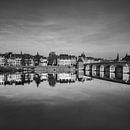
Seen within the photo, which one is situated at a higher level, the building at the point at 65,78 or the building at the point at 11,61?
the building at the point at 11,61

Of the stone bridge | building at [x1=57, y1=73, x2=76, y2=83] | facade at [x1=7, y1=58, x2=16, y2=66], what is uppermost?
A: facade at [x1=7, y1=58, x2=16, y2=66]

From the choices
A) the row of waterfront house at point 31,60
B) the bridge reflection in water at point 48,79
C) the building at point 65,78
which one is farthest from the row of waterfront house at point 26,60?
the bridge reflection in water at point 48,79

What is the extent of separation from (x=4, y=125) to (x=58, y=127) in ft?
13.9

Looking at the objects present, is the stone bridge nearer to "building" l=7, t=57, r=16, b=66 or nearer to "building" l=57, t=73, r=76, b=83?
"building" l=57, t=73, r=76, b=83

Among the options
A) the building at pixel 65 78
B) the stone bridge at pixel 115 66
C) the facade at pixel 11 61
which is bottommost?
the building at pixel 65 78

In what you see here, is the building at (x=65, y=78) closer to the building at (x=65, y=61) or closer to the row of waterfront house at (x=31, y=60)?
the row of waterfront house at (x=31, y=60)

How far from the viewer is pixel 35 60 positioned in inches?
5910

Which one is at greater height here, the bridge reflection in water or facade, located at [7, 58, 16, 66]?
facade, located at [7, 58, 16, 66]

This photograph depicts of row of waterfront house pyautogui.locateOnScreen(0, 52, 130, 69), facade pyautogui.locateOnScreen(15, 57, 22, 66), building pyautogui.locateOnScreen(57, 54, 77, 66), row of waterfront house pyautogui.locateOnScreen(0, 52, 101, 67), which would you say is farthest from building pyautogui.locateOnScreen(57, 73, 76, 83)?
facade pyautogui.locateOnScreen(15, 57, 22, 66)

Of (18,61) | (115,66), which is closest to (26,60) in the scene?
(18,61)

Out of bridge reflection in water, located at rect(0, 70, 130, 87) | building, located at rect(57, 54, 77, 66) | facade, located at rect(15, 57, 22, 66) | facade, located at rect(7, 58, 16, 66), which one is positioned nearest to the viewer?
bridge reflection in water, located at rect(0, 70, 130, 87)

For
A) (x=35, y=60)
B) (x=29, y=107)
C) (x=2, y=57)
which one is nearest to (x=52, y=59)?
(x=35, y=60)

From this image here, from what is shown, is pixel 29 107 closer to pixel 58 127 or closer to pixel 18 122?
pixel 18 122

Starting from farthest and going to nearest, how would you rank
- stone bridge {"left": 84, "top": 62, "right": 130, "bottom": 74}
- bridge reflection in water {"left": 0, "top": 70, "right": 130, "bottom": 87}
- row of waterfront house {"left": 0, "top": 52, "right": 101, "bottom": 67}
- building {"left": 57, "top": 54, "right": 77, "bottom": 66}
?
building {"left": 57, "top": 54, "right": 77, "bottom": 66} < row of waterfront house {"left": 0, "top": 52, "right": 101, "bottom": 67} < stone bridge {"left": 84, "top": 62, "right": 130, "bottom": 74} < bridge reflection in water {"left": 0, "top": 70, "right": 130, "bottom": 87}
